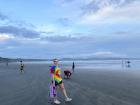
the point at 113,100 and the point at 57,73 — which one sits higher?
the point at 57,73

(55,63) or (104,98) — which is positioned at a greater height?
(55,63)

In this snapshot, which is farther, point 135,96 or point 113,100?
point 135,96

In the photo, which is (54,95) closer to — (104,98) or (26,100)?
(26,100)

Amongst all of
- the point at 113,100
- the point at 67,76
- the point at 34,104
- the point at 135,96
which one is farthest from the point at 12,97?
the point at 67,76

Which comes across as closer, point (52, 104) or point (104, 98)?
point (52, 104)

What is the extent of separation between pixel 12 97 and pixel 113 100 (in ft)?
18.9

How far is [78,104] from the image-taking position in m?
14.3

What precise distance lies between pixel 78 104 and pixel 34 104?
210 cm

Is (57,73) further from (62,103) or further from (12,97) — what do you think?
(12,97)

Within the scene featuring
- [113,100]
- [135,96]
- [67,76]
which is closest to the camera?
[113,100]

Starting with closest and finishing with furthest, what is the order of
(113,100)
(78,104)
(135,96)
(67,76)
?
(78,104) → (113,100) → (135,96) → (67,76)

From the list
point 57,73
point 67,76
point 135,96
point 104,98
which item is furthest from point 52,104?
point 67,76

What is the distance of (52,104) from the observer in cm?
1442

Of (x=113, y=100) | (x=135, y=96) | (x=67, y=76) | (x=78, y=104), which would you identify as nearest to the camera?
(x=78, y=104)
